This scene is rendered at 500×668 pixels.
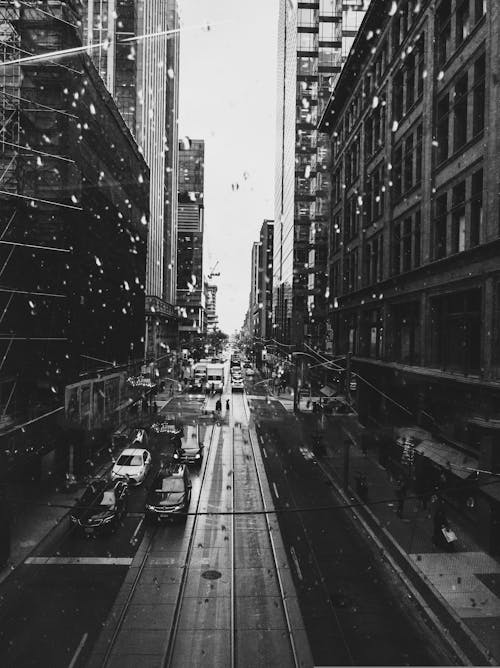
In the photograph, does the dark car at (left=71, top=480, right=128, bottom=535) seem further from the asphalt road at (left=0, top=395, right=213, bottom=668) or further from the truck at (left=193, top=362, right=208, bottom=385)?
the truck at (left=193, top=362, right=208, bottom=385)

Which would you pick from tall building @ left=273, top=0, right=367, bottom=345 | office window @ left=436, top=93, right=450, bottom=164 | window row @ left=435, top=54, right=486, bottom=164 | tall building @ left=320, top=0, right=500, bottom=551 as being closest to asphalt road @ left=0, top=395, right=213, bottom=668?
tall building @ left=320, top=0, right=500, bottom=551

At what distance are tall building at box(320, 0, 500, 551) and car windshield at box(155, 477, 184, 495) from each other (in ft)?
29.9

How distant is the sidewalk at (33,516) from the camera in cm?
1493

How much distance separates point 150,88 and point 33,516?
74191 mm

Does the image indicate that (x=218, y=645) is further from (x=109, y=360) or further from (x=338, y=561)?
(x=109, y=360)

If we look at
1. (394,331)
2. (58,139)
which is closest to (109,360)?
(58,139)

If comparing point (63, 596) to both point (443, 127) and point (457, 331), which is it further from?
point (443, 127)

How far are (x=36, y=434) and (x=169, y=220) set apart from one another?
90.6 meters

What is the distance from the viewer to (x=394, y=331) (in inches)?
1138

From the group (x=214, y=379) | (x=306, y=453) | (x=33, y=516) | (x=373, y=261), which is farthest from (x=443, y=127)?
(x=214, y=379)

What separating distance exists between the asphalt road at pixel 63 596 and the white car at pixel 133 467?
4328mm

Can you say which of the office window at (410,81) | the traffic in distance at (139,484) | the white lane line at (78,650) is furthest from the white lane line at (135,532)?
the office window at (410,81)

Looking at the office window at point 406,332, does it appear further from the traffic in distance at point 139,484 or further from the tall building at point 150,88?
the tall building at point 150,88

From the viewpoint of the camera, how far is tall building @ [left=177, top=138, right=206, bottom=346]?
13975 cm
